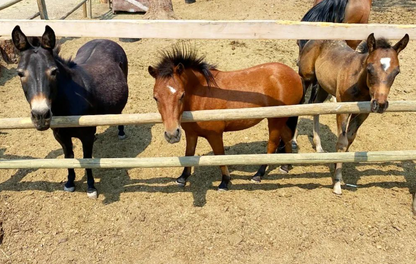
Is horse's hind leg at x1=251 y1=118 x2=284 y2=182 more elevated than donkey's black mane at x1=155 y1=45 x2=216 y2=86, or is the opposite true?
donkey's black mane at x1=155 y1=45 x2=216 y2=86

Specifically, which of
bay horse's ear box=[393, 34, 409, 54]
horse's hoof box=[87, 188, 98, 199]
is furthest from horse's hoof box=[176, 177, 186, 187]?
bay horse's ear box=[393, 34, 409, 54]

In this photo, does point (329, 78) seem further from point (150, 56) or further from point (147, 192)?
point (150, 56)

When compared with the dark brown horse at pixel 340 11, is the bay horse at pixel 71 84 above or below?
below

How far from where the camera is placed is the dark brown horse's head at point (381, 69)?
2.94m

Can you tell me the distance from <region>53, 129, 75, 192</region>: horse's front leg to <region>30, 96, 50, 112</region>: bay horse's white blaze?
756 mm

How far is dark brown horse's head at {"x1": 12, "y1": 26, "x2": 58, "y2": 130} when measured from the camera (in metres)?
2.72

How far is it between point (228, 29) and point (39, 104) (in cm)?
181

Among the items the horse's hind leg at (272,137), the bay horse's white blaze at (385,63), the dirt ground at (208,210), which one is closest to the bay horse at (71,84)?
the dirt ground at (208,210)

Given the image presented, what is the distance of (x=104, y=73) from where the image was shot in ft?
13.5

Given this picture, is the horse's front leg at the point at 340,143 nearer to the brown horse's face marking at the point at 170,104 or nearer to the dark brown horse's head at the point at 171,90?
the dark brown horse's head at the point at 171,90

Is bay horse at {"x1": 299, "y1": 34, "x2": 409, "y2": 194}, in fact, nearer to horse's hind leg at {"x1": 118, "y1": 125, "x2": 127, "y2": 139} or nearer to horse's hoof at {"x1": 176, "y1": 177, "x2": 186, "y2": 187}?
horse's hoof at {"x1": 176, "y1": 177, "x2": 186, "y2": 187}

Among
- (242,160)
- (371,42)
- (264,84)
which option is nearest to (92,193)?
(242,160)

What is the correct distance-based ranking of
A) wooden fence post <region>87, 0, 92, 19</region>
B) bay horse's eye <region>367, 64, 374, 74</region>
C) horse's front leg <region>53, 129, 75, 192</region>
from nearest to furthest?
bay horse's eye <region>367, 64, 374, 74</region> → horse's front leg <region>53, 129, 75, 192</region> → wooden fence post <region>87, 0, 92, 19</region>

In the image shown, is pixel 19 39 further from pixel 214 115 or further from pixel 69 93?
pixel 214 115
